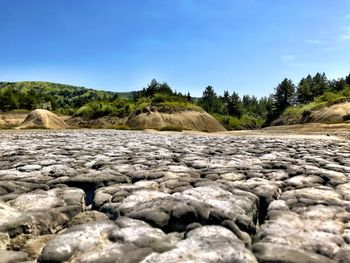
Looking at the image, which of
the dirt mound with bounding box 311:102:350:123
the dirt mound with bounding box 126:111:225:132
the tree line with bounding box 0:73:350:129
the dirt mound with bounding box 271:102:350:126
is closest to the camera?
the dirt mound with bounding box 271:102:350:126

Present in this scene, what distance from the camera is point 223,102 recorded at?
11088 cm

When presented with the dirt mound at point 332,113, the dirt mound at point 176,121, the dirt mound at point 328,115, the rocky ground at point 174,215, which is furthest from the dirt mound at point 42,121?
the rocky ground at point 174,215

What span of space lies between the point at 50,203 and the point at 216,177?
210cm

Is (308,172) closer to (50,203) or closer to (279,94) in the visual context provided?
(50,203)

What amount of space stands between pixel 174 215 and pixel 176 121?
52159 millimetres

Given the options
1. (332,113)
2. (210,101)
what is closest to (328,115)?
(332,113)

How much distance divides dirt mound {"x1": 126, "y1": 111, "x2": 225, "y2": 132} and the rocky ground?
47.9 m

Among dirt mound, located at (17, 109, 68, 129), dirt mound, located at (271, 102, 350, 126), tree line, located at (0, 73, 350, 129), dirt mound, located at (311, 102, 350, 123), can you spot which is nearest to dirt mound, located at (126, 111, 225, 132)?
tree line, located at (0, 73, 350, 129)

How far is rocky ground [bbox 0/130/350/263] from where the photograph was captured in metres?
2.35

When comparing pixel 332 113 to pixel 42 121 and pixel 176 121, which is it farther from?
pixel 42 121

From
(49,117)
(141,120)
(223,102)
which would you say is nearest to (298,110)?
(141,120)

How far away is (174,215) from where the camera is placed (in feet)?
9.98

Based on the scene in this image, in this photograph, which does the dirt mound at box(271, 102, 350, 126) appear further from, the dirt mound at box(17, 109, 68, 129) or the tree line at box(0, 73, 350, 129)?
the dirt mound at box(17, 109, 68, 129)

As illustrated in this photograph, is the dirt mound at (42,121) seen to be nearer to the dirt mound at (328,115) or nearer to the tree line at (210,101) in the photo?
the tree line at (210,101)
